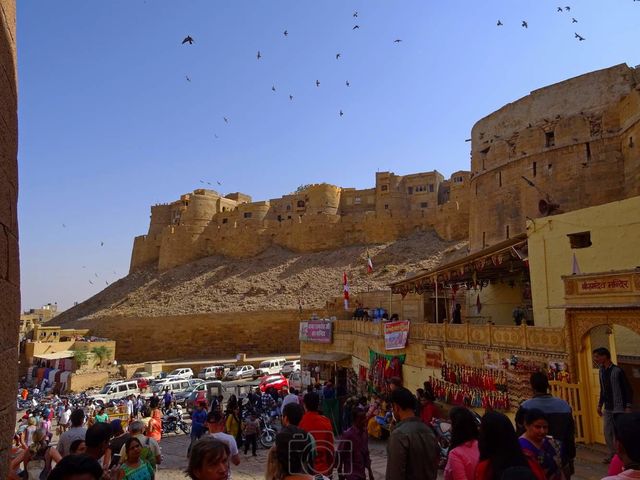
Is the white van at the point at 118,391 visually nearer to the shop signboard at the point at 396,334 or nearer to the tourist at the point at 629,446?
the shop signboard at the point at 396,334

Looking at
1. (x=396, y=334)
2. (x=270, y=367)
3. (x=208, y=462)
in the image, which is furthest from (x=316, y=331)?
(x=208, y=462)

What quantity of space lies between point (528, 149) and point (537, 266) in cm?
1107

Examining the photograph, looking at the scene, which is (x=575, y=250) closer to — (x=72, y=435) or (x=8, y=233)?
(x=72, y=435)

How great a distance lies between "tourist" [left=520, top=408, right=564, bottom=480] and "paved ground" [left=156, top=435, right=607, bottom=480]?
3821 mm

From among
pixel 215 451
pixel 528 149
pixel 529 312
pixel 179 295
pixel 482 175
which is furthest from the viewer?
pixel 179 295

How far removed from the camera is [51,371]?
28.9 m

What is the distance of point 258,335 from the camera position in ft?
119

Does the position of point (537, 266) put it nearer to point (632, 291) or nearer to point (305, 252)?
point (632, 291)

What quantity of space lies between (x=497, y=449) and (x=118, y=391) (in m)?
22.1

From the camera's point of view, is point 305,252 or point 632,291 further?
point 305,252

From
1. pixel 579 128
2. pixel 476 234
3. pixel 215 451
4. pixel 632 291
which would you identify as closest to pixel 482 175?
pixel 476 234

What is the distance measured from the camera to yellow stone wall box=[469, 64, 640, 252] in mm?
18406

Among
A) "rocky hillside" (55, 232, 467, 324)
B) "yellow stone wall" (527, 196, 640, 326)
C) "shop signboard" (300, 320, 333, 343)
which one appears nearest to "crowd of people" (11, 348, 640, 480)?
"yellow stone wall" (527, 196, 640, 326)

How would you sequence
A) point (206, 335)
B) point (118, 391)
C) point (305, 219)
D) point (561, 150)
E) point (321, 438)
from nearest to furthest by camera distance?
point (321, 438)
point (561, 150)
point (118, 391)
point (206, 335)
point (305, 219)
